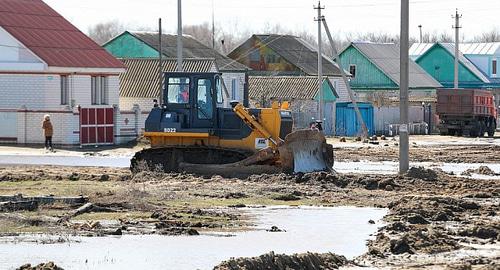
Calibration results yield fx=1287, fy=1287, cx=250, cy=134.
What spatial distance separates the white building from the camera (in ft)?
160

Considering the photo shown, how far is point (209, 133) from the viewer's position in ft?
A: 108

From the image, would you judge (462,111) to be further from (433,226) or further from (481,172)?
(433,226)

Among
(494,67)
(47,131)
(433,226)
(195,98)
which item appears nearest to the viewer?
(433,226)

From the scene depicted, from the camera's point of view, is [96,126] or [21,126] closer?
[21,126]

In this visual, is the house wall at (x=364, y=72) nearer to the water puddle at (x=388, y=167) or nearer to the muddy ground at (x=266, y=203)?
the water puddle at (x=388, y=167)

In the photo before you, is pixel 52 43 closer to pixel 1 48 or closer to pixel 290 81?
pixel 1 48

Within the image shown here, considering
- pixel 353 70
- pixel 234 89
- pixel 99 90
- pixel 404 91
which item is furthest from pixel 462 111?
pixel 404 91

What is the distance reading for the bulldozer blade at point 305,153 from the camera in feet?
103

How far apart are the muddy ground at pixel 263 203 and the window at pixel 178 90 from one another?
2.27 metres

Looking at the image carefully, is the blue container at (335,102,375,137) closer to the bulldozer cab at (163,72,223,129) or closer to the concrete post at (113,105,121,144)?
the concrete post at (113,105,121,144)

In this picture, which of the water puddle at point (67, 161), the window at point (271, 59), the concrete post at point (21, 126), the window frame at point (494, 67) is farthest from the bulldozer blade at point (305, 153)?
the window frame at point (494, 67)

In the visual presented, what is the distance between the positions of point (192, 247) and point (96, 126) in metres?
31.5

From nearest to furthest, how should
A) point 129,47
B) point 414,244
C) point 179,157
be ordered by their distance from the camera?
1. point 414,244
2. point 179,157
3. point 129,47

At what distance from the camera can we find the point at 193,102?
109 feet
